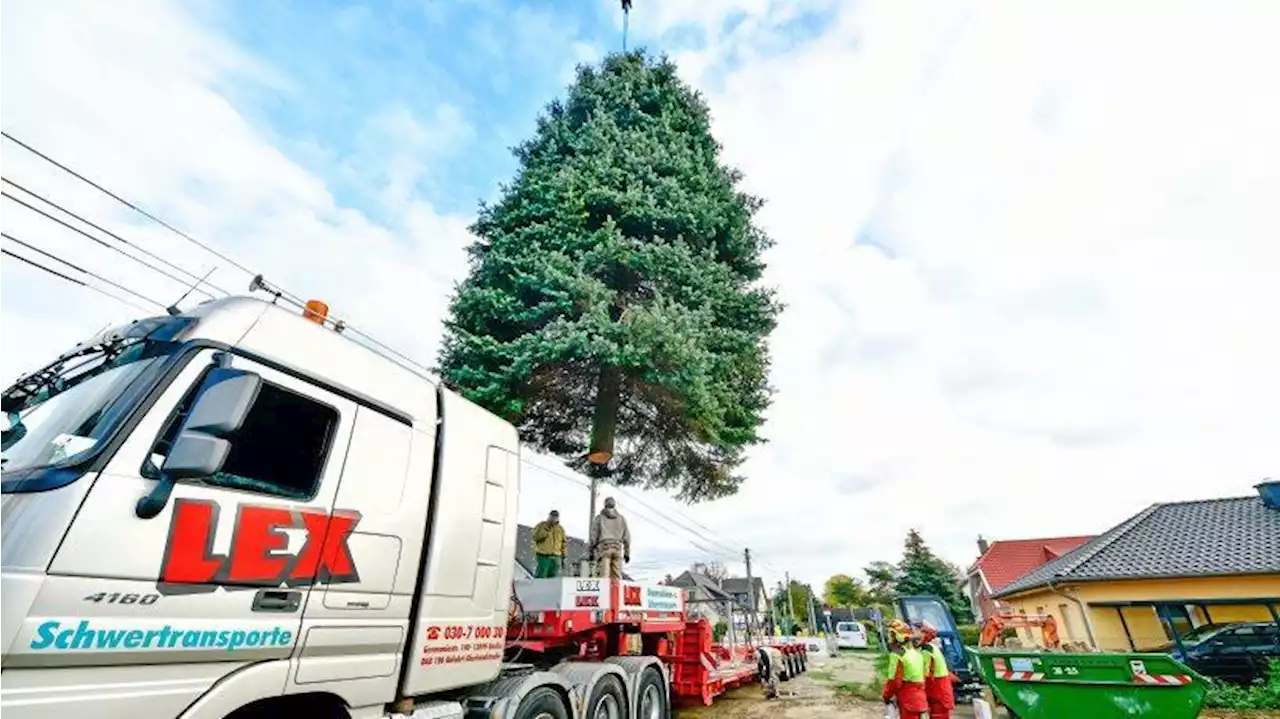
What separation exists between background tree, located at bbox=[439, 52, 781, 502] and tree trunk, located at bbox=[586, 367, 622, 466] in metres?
0.03

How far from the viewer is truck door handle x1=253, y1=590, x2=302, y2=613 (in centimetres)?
285

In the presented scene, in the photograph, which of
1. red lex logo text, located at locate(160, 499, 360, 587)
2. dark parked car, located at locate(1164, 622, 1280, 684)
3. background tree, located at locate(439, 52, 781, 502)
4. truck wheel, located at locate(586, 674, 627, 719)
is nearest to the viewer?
red lex logo text, located at locate(160, 499, 360, 587)

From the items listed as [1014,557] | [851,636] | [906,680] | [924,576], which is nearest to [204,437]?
[906,680]

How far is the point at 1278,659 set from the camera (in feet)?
39.9

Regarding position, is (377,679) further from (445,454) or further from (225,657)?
(445,454)

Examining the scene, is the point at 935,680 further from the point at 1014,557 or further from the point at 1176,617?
the point at 1014,557

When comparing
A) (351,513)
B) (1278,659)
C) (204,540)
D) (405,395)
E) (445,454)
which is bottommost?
(1278,659)

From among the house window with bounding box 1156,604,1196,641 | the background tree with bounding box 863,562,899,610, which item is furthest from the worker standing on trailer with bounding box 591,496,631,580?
the background tree with bounding box 863,562,899,610

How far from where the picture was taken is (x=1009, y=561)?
39.5m

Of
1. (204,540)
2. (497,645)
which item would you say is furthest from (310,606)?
(497,645)

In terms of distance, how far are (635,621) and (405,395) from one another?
459 cm

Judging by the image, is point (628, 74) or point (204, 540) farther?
point (628, 74)

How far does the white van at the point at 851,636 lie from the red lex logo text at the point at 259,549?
45.1m

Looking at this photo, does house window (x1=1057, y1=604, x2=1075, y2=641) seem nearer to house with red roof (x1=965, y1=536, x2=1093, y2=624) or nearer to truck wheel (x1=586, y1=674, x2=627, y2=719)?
truck wheel (x1=586, y1=674, x2=627, y2=719)
